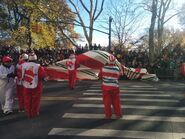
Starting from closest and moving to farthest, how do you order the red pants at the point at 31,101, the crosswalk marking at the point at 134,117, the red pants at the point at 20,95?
1. the crosswalk marking at the point at 134,117
2. the red pants at the point at 31,101
3. the red pants at the point at 20,95

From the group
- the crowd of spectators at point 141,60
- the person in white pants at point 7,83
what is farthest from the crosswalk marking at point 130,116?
the crowd of spectators at point 141,60

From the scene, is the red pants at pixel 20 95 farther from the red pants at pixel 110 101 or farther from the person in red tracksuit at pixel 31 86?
the red pants at pixel 110 101

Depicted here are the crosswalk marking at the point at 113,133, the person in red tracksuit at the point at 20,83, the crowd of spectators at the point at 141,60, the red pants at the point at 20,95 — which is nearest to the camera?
the crosswalk marking at the point at 113,133

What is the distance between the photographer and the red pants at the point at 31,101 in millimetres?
11631

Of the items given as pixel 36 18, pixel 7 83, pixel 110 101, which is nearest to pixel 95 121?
pixel 110 101

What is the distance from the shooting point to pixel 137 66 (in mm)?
28516

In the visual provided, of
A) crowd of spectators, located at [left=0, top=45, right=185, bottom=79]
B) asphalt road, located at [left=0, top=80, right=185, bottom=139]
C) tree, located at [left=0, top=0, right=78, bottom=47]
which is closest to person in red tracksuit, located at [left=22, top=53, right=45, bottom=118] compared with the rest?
asphalt road, located at [left=0, top=80, right=185, bottom=139]

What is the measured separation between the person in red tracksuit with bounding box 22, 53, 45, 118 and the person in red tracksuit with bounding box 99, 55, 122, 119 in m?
1.73

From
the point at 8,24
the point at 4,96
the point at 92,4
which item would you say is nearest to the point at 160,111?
the point at 4,96

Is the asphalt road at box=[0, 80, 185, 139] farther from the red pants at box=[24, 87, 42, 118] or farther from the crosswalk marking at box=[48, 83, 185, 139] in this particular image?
the red pants at box=[24, 87, 42, 118]

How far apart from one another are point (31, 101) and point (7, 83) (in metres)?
1.14

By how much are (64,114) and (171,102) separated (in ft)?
14.8

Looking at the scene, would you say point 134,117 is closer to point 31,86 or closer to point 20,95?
point 31,86

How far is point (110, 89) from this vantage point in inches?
451
